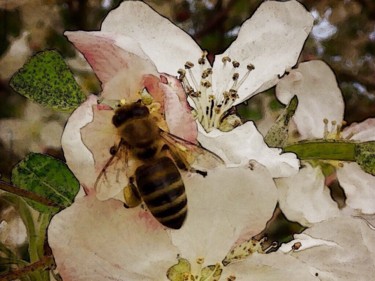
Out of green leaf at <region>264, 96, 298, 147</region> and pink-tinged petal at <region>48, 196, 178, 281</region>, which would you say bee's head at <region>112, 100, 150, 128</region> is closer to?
pink-tinged petal at <region>48, 196, 178, 281</region>

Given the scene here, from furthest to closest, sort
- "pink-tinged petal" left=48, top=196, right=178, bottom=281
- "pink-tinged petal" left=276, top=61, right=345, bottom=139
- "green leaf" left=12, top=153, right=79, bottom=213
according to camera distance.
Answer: "pink-tinged petal" left=276, top=61, right=345, bottom=139 → "green leaf" left=12, top=153, right=79, bottom=213 → "pink-tinged petal" left=48, top=196, right=178, bottom=281

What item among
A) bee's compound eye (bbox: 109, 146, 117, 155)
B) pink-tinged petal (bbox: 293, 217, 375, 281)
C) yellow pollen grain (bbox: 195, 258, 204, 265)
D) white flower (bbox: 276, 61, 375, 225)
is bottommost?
white flower (bbox: 276, 61, 375, 225)

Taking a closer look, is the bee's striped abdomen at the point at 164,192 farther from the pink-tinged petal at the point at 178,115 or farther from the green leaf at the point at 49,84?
the green leaf at the point at 49,84

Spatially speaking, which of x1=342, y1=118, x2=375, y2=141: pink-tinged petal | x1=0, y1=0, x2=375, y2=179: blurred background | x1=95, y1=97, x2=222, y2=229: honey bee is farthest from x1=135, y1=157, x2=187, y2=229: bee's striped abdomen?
x1=0, y1=0, x2=375, y2=179: blurred background

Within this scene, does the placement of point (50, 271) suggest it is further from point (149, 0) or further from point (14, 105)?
point (149, 0)

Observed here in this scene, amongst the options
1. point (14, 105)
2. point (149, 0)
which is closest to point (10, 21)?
point (14, 105)

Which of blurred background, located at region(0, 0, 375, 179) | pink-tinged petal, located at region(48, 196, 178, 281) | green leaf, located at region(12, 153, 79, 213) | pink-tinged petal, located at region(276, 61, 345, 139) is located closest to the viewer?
pink-tinged petal, located at region(48, 196, 178, 281)
